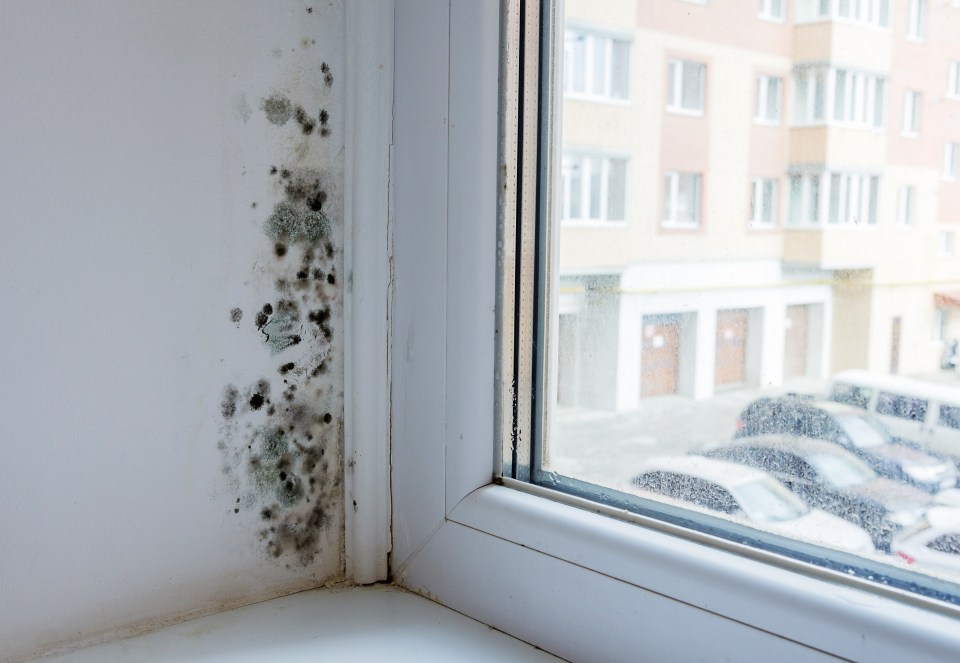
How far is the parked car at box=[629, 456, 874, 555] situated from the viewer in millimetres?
466

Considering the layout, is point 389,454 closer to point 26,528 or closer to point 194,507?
point 194,507

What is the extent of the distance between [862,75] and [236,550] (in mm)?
525

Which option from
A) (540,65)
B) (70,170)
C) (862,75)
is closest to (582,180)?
(540,65)

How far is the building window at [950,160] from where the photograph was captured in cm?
42

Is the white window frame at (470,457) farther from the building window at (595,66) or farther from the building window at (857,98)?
the building window at (857,98)

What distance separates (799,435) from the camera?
1.61ft

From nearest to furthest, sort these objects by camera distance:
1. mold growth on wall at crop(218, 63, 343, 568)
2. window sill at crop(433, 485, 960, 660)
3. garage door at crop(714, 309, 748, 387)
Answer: window sill at crop(433, 485, 960, 660) → garage door at crop(714, 309, 748, 387) → mold growth on wall at crop(218, 63, 343, 568)

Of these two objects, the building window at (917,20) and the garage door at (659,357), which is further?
the garage door at (659,357)

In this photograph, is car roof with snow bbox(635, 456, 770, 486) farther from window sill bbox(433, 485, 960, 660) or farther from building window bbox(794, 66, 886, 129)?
building window bbox(794, 66, 886, 129)

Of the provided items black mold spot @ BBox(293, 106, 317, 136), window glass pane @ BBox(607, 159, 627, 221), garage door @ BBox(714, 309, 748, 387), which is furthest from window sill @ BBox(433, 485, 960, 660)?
black mold spot @ BBox(293, 106, 317, 136)

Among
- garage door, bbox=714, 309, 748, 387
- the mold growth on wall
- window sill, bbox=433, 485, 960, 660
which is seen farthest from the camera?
the mold growth on wall

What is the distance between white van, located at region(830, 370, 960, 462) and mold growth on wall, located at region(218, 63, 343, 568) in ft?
1.27

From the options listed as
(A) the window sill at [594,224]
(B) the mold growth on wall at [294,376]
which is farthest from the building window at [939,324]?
(B) the mold growth on wall at [294,376]

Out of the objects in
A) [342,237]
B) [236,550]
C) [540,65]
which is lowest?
[236,550]
